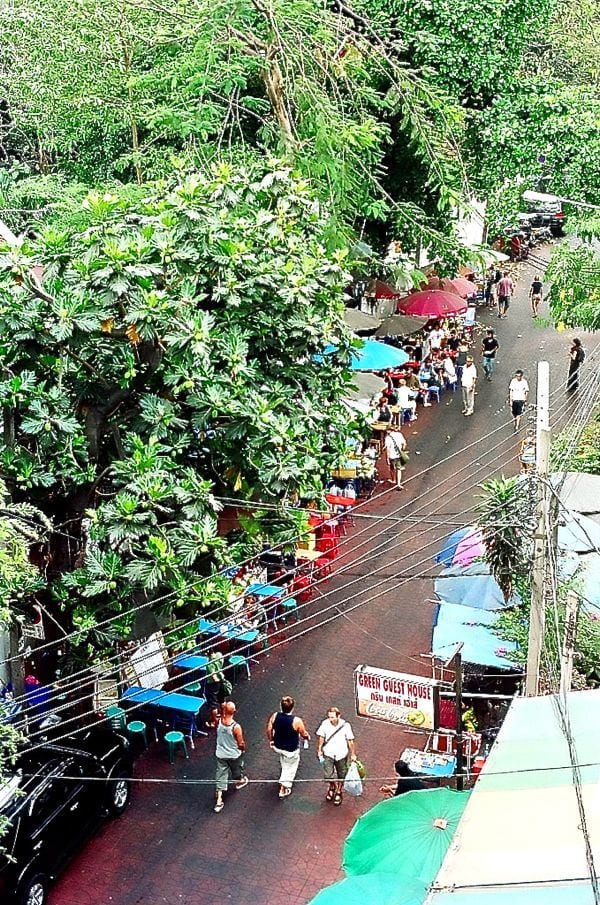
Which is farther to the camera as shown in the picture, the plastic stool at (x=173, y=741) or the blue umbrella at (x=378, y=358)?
the blue umbrella at (x=378, y=358)

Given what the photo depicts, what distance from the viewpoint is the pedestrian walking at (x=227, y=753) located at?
11.2 metres

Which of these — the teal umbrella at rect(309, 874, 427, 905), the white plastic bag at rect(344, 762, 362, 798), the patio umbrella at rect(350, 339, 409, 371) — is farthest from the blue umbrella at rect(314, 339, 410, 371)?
the teal umbrella at rect(309, 874, 427, 905)

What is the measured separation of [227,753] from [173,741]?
1.07 metres

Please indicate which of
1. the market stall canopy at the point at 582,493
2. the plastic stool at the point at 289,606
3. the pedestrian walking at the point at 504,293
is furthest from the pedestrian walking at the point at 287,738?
the pedestrian walking at the point at 504,293

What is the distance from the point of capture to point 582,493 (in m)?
14.0

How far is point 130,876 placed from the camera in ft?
34.3

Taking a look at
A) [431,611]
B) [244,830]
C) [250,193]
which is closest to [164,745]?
[244,830]

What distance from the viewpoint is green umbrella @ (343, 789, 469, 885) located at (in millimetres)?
8281

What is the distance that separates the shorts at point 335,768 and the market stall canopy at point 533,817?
323 cm

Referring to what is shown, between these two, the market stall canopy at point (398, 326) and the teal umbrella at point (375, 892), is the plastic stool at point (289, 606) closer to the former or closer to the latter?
the teal umbrella at point (375, 892)

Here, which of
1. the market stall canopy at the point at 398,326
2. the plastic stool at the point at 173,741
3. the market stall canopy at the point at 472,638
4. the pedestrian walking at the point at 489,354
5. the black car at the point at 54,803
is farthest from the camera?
the pedestrian walking at the point at 489,354

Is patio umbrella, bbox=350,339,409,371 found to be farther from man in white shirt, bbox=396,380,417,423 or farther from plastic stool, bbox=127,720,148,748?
plastic stool, bbox=127,720,148,748

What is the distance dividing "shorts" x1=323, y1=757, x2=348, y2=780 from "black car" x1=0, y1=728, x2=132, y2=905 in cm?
220

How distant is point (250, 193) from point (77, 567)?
4411 mm
